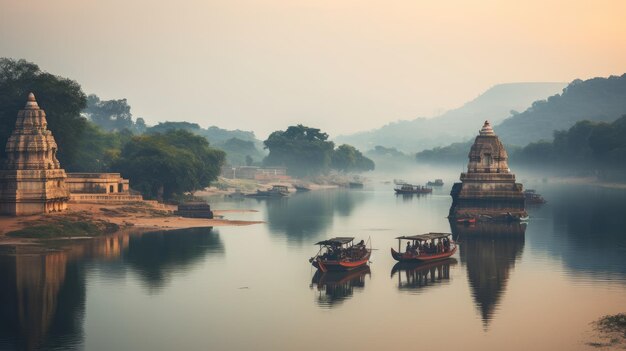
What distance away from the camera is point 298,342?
6569 centimetres

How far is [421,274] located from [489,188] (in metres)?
57.3

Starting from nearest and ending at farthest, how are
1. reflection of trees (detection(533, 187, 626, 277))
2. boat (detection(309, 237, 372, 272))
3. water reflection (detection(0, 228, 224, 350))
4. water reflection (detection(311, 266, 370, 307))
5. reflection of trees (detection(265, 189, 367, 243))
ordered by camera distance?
water reflection (detection(0, 228, 224, 350)), water reflection (detection(311, 266, 370, 307)), boat (detection(309, 237, 372, 272)), reflection of trees (detection(533, 187, 626, 277)), reflection of trees (detection(265, 189, 367, 243))

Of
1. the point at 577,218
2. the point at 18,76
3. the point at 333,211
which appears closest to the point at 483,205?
the point at 577,218

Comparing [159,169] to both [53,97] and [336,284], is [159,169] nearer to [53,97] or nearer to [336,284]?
[53,97]

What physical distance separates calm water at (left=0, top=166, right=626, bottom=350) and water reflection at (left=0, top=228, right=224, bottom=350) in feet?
0.52

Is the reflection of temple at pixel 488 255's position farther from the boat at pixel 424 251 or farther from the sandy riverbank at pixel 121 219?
the sandy riverbank at pixel 121 219

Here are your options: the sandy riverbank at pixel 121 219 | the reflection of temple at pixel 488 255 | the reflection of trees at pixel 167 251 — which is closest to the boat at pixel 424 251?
the reflection of temple at pixel 488 255

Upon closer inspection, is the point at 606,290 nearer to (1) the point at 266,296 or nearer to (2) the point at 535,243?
(1) the point at 266,296

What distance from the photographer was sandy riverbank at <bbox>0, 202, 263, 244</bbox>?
114m

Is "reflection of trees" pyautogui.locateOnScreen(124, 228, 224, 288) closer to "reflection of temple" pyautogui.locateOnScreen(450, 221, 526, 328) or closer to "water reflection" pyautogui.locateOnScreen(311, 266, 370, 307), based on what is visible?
"water reflection" pyautogui.locateOnScreen(311, 266, 370, 307)

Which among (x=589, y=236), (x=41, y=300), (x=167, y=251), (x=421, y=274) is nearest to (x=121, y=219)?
(x=167, y=251)

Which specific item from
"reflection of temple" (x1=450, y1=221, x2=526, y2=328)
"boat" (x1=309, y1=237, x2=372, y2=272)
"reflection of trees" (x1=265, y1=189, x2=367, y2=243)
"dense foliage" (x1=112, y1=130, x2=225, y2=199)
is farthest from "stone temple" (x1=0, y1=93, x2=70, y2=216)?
"reflection of temple" (x1=450, y1=221, x2=526, y2=328)

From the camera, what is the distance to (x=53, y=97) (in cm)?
14550

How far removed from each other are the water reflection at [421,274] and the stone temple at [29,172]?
4521 cm
